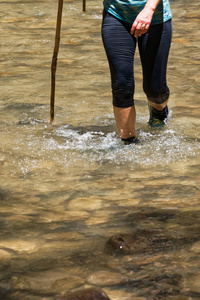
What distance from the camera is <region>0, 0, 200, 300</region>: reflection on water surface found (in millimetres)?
2754

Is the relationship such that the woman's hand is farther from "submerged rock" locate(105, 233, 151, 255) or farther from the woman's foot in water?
"submerged rock" locate(105, 233, 151, 255)

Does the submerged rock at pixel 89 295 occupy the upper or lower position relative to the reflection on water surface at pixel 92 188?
upper

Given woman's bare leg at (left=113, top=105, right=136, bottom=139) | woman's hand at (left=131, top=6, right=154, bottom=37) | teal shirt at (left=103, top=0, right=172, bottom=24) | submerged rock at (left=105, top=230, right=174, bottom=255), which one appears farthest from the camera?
woman's bare leg at (left=113, top=105, right=136, bottom=139)

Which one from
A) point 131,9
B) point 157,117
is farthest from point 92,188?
point 157,117

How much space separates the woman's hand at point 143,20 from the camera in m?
4.20

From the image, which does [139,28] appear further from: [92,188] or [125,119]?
[92,188]

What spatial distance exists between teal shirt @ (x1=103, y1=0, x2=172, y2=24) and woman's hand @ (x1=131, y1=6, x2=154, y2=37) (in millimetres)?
186

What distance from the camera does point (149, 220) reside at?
346 centimetres

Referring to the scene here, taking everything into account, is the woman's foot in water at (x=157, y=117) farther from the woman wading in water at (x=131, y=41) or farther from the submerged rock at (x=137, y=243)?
the submerged rock at (x=137, y=243)

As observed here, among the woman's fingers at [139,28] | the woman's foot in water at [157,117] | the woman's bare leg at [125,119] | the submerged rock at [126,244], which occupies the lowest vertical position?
the woman's foot in water at [157,117]

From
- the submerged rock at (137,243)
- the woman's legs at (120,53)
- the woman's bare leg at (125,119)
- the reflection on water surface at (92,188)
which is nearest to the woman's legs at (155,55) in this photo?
the woman's legs at (120,53)

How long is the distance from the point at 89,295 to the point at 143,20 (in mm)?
2320

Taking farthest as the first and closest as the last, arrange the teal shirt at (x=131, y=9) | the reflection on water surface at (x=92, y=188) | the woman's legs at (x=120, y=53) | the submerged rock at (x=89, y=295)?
the woman's legs at (x=120, y=53)
the teal shirt at (x=131, y=9)
the reflection on water surface at (x=92, y=188)
the submerged rock at (x=89, y=295)

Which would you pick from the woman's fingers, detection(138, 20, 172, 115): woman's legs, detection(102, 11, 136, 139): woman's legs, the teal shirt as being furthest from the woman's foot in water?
the woman's fingers
